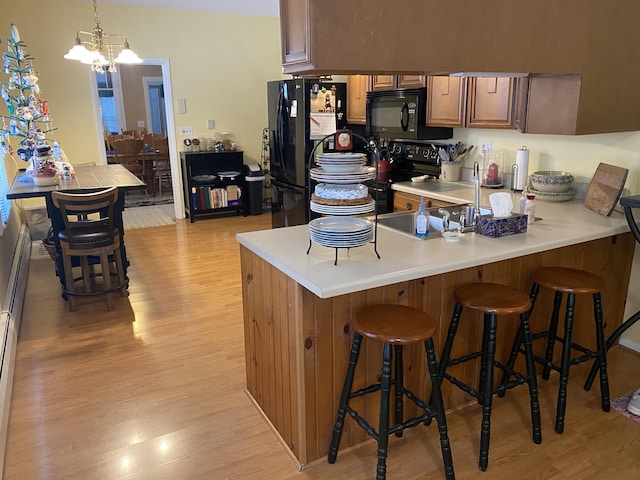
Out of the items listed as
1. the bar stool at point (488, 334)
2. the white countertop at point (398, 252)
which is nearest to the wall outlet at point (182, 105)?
the white countertop at point (398, 252)

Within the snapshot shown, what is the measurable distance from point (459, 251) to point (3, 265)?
326 cm

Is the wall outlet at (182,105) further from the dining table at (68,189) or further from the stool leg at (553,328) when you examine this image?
the stool leg at (553,328)

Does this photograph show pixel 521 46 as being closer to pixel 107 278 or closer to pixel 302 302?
pixel 302 302

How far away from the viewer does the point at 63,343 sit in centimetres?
316

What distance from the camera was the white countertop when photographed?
1786 millimetres

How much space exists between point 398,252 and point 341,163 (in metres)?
0.46

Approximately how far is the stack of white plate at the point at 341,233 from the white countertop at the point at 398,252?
3.5 inches

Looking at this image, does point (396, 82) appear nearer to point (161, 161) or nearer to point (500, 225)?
point (500, 225)

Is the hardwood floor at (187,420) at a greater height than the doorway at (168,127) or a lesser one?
lesser

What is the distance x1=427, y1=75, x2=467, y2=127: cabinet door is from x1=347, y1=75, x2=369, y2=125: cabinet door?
35.8 inches

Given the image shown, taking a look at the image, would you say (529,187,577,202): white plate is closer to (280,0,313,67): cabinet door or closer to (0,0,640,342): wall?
(0,0,640,342): wall

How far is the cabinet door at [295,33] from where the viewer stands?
166 cm

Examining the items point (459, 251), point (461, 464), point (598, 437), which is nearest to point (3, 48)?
point (459, 251)

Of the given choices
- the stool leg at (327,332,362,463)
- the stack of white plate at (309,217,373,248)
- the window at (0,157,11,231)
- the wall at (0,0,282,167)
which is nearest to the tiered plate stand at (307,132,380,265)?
the stack of white plate at (309,217,373,248)
